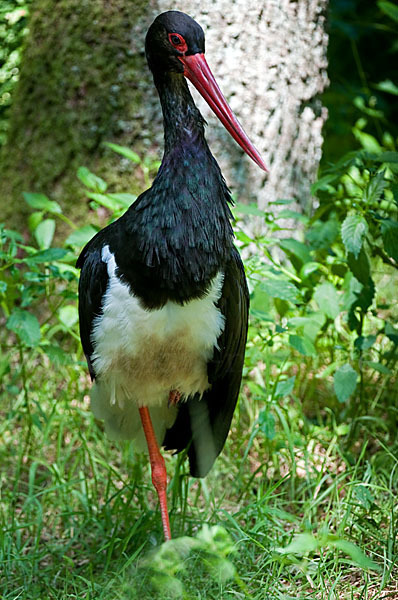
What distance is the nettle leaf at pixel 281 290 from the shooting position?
2.92 m

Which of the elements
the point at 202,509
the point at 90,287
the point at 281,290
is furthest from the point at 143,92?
the point at 202,509

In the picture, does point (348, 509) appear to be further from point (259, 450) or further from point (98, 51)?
point (98, 51)

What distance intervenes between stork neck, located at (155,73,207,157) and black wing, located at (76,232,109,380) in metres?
0.43

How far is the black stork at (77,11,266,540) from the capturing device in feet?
7.93

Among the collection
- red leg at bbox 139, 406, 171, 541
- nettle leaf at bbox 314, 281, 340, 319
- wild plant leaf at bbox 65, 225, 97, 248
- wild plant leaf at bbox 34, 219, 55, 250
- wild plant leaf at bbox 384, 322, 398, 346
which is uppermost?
wild plant leaf at bbox 34, 219, 55, 250

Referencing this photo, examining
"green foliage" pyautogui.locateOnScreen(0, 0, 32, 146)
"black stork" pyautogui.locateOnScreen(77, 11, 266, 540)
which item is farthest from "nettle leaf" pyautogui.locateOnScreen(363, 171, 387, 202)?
"green foliage" pyautogui.locateOnScreen(0, 0, 32, 146)

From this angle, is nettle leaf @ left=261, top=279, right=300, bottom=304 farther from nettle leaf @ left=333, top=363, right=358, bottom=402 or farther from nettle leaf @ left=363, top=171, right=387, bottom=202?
nettle leaf @ left=363, top=171, right=387, bottom=202

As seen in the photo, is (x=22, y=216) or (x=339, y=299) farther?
(x=22, y=216)

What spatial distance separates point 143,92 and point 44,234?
1023mm

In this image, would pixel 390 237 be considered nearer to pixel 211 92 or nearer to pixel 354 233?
pixel 354 233

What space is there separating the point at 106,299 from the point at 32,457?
103cm

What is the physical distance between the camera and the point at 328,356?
12.0ft

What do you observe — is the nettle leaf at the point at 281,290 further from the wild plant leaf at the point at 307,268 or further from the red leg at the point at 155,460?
the red leg at the point at 155,460

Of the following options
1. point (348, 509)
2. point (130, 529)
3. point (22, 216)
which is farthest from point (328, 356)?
point (22, 216)
